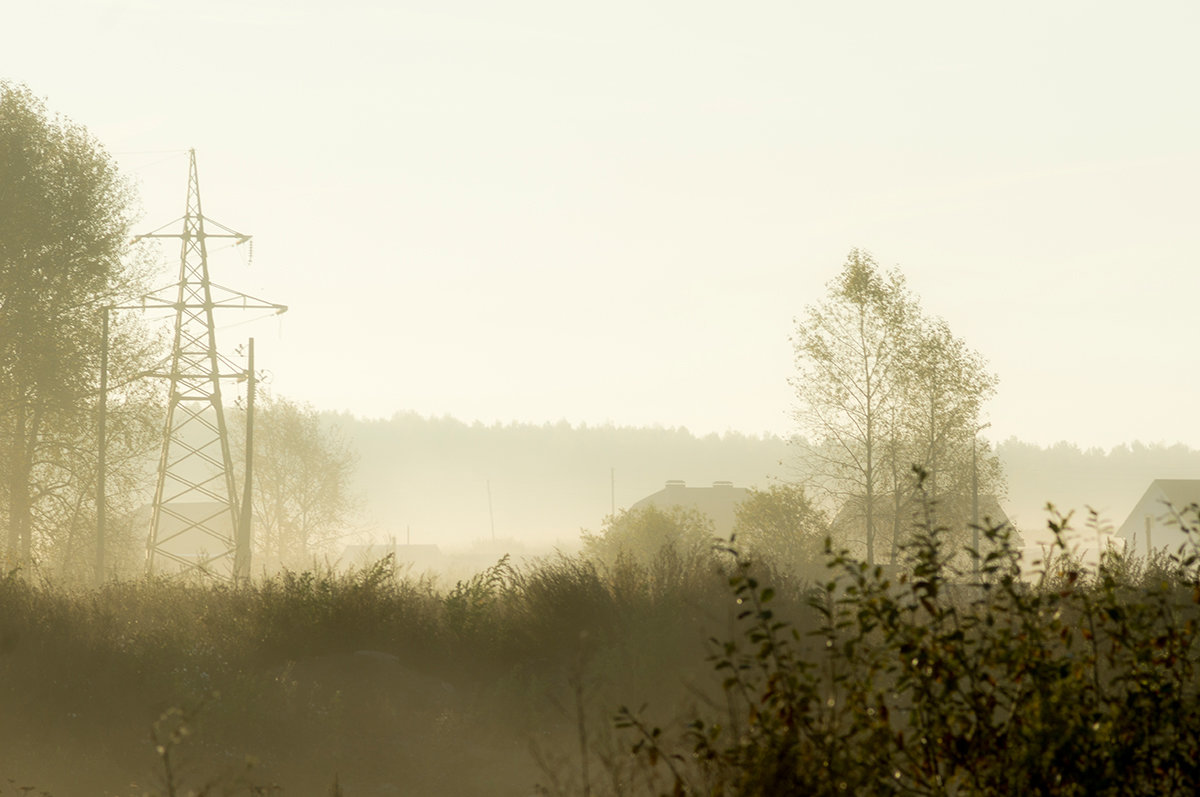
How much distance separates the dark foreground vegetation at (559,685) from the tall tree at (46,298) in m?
12.4

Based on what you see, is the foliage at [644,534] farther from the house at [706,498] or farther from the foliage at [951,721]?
the foliage at [951,721]

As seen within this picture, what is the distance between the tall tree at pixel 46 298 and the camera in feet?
88.7

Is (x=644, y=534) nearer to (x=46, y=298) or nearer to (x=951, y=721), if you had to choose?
(x=46, y=298)

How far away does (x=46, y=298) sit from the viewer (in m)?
28.0

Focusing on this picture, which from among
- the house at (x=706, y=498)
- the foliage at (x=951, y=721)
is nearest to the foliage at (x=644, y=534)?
the house at (x=706, y=498)

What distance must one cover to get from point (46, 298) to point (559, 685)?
20595 millimetres

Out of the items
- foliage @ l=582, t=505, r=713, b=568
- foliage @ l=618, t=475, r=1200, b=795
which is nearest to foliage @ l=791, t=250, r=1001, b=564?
foliage @ l=582, t=505, r=713, b=568

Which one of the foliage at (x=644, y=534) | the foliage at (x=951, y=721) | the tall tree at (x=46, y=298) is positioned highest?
the tall tree at (x=46, y=298)

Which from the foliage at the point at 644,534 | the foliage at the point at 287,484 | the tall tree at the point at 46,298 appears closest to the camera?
the tall tree at the point at 46,298

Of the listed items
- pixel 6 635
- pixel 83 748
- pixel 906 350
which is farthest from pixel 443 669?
pixel 906 350

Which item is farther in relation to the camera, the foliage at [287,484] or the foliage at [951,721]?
the foliage at [287,484]

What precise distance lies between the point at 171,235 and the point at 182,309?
6.62 feet

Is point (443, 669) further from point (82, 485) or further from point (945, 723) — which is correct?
point (82, 485)

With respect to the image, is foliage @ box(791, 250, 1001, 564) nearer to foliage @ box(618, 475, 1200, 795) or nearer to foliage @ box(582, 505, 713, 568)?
foliage @ box(582, 505, 713, 568)
